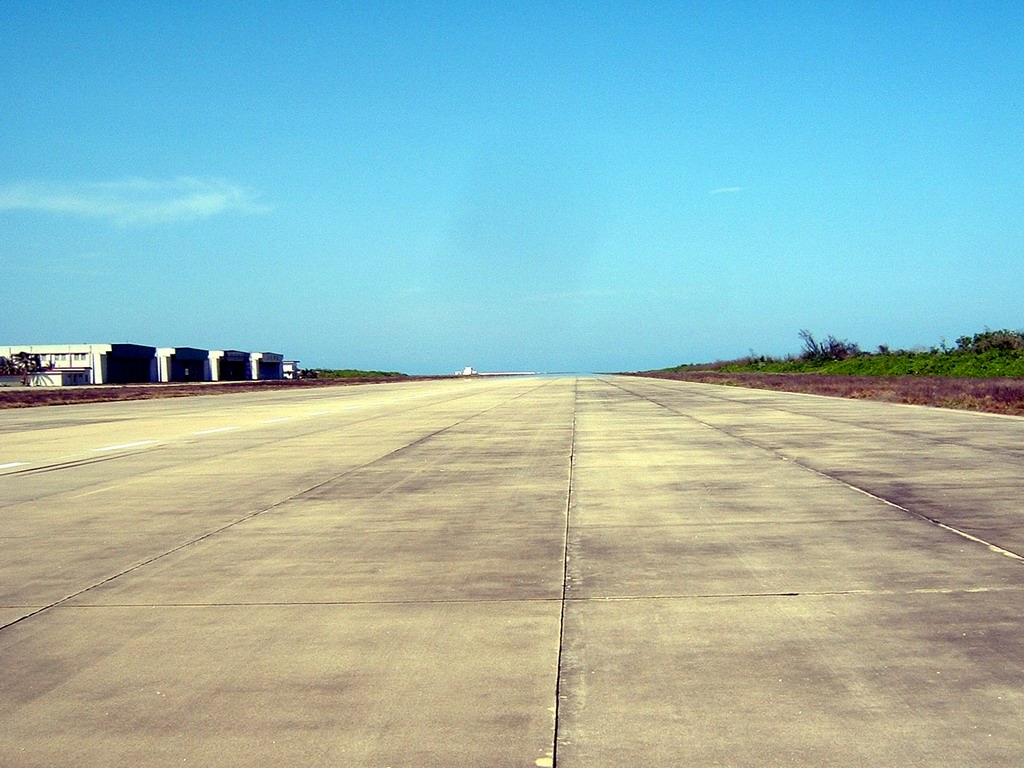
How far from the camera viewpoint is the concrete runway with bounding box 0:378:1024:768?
3523 millimetres

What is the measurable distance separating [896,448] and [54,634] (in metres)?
12.1

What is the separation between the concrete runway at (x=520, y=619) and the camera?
11.6 ft

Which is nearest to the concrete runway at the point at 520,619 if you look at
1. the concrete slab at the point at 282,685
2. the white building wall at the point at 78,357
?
the concrete slab at the point at 282,685

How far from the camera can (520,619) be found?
16.6 feet

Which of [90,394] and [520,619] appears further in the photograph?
[90,394]

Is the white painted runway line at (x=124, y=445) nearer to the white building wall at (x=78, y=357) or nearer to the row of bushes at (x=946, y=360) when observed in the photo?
the row of bushes at (x=946, y=360)

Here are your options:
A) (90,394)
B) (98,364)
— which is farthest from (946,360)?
(98,364)

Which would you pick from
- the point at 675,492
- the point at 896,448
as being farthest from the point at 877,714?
the point at 896,448

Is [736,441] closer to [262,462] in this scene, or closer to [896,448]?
[896,448]

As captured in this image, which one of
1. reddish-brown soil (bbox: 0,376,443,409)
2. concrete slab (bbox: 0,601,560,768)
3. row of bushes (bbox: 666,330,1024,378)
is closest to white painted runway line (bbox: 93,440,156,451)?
concrete slab (bbox: 0,601,560,768)

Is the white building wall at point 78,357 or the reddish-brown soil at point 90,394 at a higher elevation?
the white building wall at point 78,357

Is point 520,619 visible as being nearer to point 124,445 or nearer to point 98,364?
point 124,445

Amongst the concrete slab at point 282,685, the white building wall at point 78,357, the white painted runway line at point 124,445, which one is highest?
the white building wall at point 78,357

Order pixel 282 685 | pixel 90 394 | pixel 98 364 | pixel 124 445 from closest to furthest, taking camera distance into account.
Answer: pixel 282 685 → pixel 124 445 → pixel 90 394 → pixel 98 364
